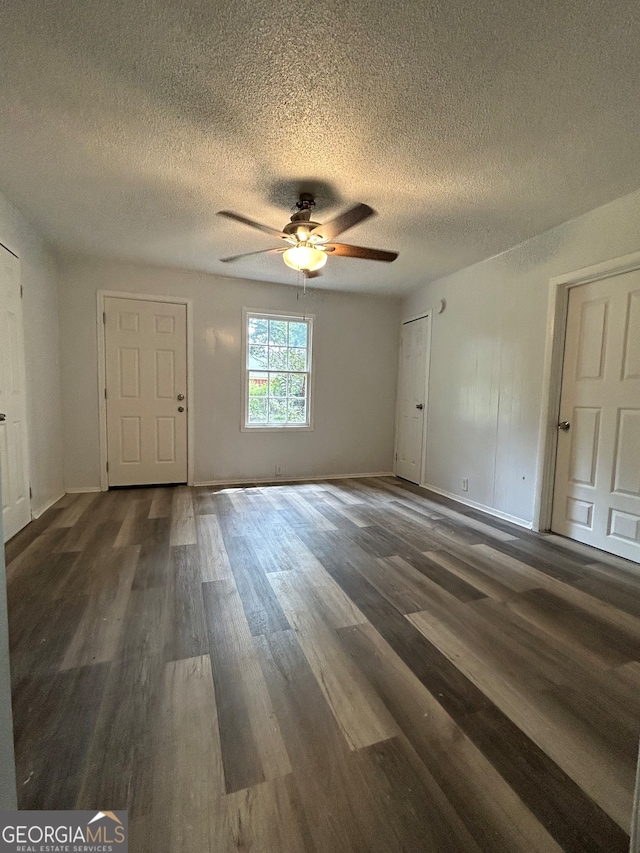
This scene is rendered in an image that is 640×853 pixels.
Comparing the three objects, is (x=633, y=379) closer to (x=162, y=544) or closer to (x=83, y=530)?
(x=162, y=544)

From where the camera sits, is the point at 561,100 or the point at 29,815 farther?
the point at 561,100

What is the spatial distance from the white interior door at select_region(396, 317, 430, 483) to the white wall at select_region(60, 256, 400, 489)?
0.59 feet

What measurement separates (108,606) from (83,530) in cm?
131

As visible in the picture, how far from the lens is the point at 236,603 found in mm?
1943

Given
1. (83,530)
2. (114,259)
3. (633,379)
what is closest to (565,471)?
(633,379)

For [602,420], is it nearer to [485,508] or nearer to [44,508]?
[485,508]

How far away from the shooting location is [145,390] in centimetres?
420

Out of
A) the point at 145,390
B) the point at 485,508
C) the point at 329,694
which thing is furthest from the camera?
the point at 145,390

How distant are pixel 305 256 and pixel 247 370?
2.22 metres

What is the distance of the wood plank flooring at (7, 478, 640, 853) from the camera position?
968 mm

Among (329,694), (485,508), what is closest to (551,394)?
(485,508)

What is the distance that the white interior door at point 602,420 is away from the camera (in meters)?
2.54

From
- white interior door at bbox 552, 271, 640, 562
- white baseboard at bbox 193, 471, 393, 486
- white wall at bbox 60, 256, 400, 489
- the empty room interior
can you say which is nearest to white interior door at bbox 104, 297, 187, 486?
the empty room interior

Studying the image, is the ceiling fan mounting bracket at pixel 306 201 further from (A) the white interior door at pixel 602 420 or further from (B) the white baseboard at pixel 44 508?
(B) the white baseboard at pixel 44 508
